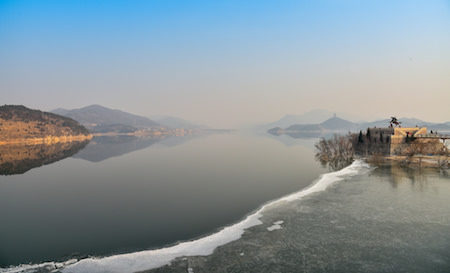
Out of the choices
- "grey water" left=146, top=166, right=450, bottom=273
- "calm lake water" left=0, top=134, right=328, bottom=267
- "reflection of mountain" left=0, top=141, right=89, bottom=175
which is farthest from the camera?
"reflection of mountain" left=0, top=141, right=89, bottom=175

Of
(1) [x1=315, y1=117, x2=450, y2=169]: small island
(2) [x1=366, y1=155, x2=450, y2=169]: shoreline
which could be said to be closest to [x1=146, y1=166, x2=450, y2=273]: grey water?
(2) [x1=366, y1=155, x2=450, y2=169]: shoreline

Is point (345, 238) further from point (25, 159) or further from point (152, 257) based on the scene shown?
point (25, 159)

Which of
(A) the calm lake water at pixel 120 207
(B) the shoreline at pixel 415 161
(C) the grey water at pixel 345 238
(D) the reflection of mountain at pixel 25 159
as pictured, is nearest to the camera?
(C) the grey water at pixel 345 238

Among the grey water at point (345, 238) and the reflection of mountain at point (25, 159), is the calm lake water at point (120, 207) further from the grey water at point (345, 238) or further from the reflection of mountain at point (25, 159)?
the reflection of mountain at point (25, 159)

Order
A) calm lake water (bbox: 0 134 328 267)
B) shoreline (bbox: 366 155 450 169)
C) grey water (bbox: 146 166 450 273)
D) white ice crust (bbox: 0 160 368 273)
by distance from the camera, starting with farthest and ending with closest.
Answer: shoreline (bbox: 366 155 450 169) < calm lake water (bbox: 0 134 328 267) < white ice crust (bbox: 0 160 368 273) < grey water (bbox: 146 166 450 273)

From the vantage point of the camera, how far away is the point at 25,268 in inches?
711

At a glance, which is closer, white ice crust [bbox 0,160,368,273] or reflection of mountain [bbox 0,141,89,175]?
white ice crust [bbox 0,160,368,273]

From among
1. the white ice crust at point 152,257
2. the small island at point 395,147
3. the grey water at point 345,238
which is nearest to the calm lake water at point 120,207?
the white ice crust at point 152,257

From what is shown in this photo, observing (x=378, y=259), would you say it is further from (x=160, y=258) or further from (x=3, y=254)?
(x=3, y=254)

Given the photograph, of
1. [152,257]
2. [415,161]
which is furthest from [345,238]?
[415,161]

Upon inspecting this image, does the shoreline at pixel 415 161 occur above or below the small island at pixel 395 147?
below

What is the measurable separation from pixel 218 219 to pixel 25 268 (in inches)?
628

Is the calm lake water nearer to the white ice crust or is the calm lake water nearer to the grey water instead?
the white ice crust

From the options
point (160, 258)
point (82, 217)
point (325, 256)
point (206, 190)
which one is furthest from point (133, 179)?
point (325, 256)
